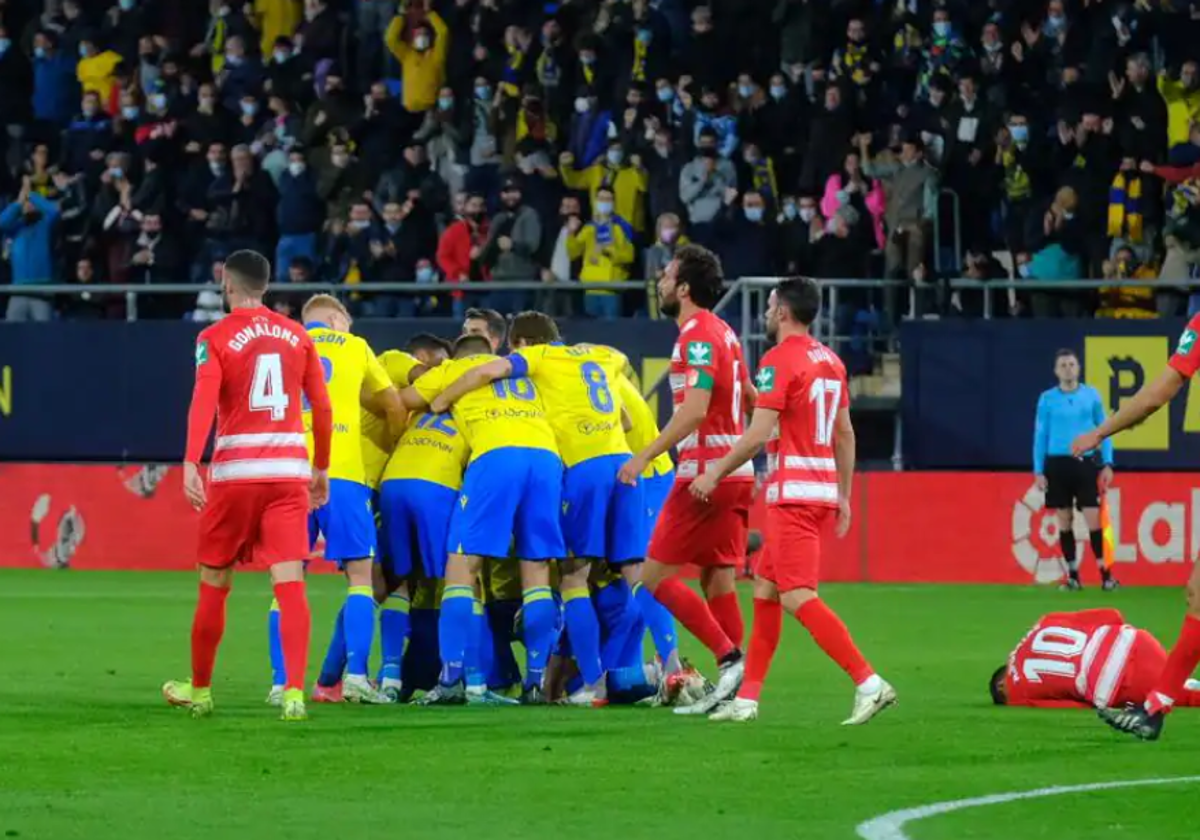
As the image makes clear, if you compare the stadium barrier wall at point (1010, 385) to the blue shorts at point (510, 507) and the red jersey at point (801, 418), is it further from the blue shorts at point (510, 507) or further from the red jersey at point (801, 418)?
the red jersey at point (801, 418)

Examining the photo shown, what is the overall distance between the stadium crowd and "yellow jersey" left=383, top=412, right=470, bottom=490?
11.7 m

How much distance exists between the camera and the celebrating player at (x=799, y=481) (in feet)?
38.4

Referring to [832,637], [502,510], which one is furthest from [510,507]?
[832,637]

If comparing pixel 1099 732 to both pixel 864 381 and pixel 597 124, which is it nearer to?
pixel 864 381

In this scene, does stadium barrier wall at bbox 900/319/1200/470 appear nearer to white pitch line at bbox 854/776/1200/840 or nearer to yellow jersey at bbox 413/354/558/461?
yellow jersey at bbox 413/354/558/461

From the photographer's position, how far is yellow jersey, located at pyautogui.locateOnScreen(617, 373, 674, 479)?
14.6m

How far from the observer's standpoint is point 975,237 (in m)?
26.1

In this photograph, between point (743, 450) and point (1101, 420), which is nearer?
point (743, 450)

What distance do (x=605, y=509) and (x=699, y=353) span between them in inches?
59.0

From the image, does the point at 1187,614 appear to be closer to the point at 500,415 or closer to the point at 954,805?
the point at 954,805

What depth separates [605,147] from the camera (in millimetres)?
27562

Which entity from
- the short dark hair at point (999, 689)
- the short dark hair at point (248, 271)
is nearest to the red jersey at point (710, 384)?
the short dark hair at point (999, 689)

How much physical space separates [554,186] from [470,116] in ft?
7.17

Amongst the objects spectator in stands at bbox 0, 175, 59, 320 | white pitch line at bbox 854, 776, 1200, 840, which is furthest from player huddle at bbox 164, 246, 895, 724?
spectator in stands at bbox 0, 175, 59, 320
